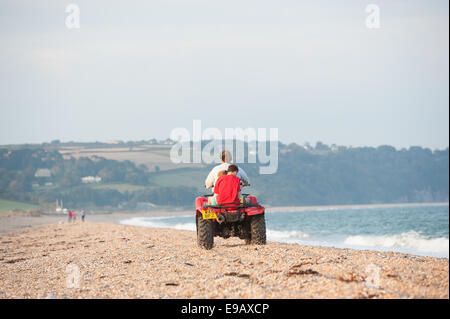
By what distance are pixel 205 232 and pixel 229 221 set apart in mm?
579

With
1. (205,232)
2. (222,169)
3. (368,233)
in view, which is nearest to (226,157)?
(222,169)

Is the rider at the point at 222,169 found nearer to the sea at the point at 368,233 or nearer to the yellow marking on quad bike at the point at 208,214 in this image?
the yellow marking on quad bike at the point at 208,214

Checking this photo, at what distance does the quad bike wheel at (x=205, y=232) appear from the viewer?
11.2 m

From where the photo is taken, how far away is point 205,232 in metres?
11.3

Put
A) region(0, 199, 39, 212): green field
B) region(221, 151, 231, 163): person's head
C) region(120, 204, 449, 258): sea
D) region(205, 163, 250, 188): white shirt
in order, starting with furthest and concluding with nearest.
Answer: region(0, 199, 39, 212): green field, region(120, 204, 449, 258): sea, region(221, 151, 231, 163): person's head, region(205, 163, 250, 188): white shirt

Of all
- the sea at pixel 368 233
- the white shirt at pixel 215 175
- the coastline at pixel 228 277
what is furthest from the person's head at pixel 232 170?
the sea at pixel 368 233

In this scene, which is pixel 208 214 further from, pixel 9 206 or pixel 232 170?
pixel 9 206

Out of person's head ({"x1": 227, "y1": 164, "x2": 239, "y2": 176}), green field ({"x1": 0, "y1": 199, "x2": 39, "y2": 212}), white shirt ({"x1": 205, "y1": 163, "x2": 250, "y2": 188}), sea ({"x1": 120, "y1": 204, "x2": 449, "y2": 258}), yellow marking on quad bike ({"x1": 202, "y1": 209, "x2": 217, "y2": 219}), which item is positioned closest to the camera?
yellow marking on quad bike ({"x1": 202, "y1": 209, "x2": 217, "y2": 219})

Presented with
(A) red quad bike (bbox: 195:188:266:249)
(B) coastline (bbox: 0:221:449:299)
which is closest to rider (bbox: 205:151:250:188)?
(A) red quad bike (bbox: 195:188:266:249)

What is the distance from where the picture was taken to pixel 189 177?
12112 centimetres

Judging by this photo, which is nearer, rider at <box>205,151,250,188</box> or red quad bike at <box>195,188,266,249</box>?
red quad bike at <box>195,188,266,249</box>

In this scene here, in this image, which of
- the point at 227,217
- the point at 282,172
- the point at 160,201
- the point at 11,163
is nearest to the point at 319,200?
the point at 282,172

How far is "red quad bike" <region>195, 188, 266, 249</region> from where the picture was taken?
1105 centimetres

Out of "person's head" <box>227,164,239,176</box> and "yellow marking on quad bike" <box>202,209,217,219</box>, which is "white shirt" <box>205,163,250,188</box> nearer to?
"person's head" <box>227,164,239,176</box>
